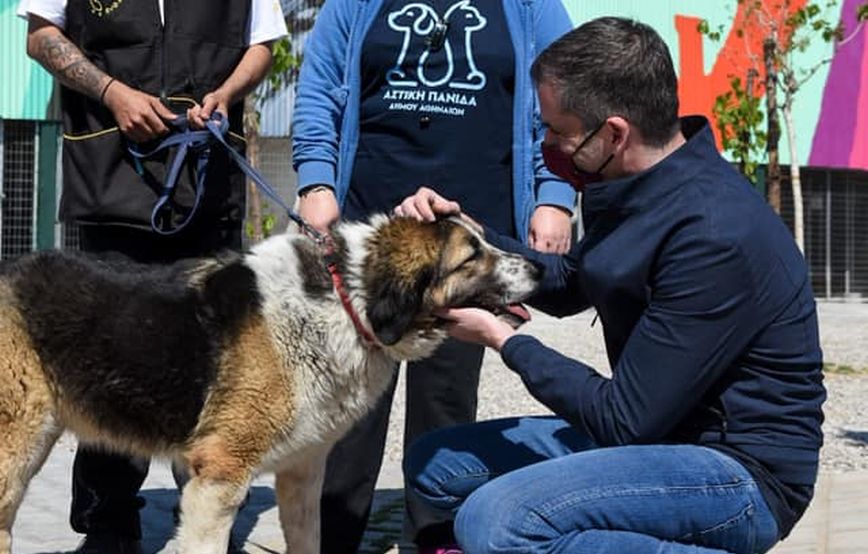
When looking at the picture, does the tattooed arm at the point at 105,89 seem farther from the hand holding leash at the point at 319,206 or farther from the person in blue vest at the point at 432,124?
the hand holding leash at the point at 319,206

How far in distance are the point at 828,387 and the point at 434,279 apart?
903cm

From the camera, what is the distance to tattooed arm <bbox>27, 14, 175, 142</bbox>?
203 inches

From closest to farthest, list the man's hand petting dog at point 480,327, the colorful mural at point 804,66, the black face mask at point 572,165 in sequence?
the black face mask at point 572,165 → the man's hand petting dog at point 480,327 → the colorful mural at point 804,66

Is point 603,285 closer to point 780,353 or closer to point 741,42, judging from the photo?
point 780,353

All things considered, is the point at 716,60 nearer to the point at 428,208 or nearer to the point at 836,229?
the point at 836,229

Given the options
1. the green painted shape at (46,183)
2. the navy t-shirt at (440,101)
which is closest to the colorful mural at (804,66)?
the green painted shape at (46,183)

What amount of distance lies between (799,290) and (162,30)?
2938 mm

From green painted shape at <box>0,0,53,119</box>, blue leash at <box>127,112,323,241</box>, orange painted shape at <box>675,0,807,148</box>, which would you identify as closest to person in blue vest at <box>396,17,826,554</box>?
blue leash at <box>127,112,323,241</box>

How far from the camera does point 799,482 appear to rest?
3.69m

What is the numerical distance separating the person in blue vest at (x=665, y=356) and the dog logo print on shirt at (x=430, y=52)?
128 cm

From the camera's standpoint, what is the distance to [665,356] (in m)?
3.50

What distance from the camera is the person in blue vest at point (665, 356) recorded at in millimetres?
3496

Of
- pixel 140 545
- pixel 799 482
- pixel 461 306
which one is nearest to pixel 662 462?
pixel 799 482

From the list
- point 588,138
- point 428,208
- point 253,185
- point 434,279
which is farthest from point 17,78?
point 588,138
